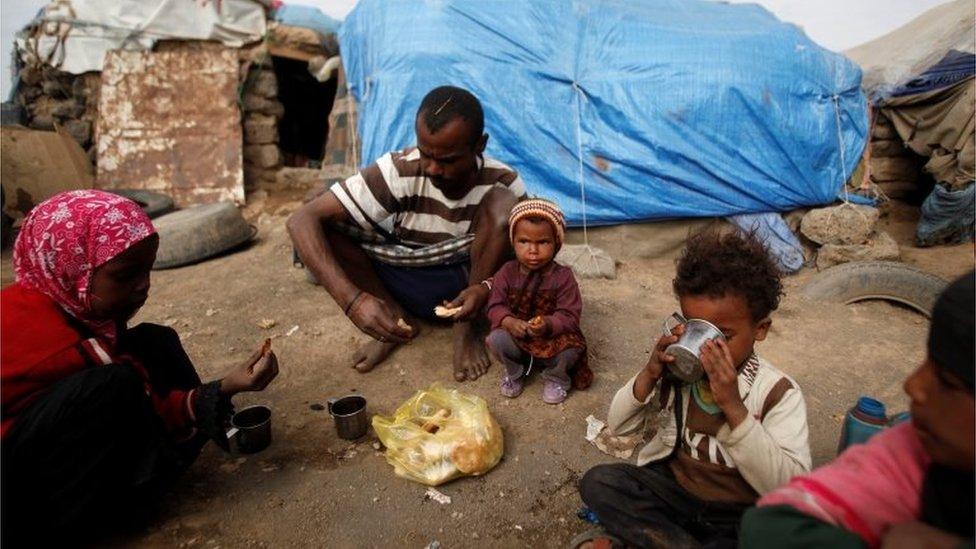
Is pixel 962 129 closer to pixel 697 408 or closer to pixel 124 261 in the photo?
pixel 697 408

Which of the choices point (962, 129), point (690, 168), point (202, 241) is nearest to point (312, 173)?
point (202, 241)

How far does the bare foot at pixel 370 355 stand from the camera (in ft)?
8.93

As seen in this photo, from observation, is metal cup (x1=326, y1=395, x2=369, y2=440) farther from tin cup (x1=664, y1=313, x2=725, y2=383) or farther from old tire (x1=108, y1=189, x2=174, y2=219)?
old tire (x1=108, y1=189, x2=174, y2=219)

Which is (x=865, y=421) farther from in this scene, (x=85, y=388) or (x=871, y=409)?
(x=85, y=388)

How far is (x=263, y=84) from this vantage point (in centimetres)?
650

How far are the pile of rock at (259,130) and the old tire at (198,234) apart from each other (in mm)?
1657

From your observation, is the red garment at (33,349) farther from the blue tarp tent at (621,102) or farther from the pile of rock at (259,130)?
the pile of rock at (259,130)

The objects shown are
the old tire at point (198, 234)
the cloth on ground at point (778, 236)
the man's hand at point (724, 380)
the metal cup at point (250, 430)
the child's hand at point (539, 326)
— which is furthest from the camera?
the cloth on ground at point (778, 236)

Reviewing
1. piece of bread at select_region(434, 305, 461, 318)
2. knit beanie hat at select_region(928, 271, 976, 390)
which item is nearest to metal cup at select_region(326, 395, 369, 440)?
piece of bread at select_region(434, 305, 461, 318)

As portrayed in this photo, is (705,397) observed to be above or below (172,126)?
below

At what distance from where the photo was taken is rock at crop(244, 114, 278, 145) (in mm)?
6430

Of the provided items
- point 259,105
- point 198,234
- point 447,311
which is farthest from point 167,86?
point 447,311

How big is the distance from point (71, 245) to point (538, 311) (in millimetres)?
1796

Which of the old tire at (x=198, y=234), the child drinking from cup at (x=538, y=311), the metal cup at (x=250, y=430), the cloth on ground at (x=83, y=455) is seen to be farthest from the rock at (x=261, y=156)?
the cloth on ground at (x=83, y=455)
